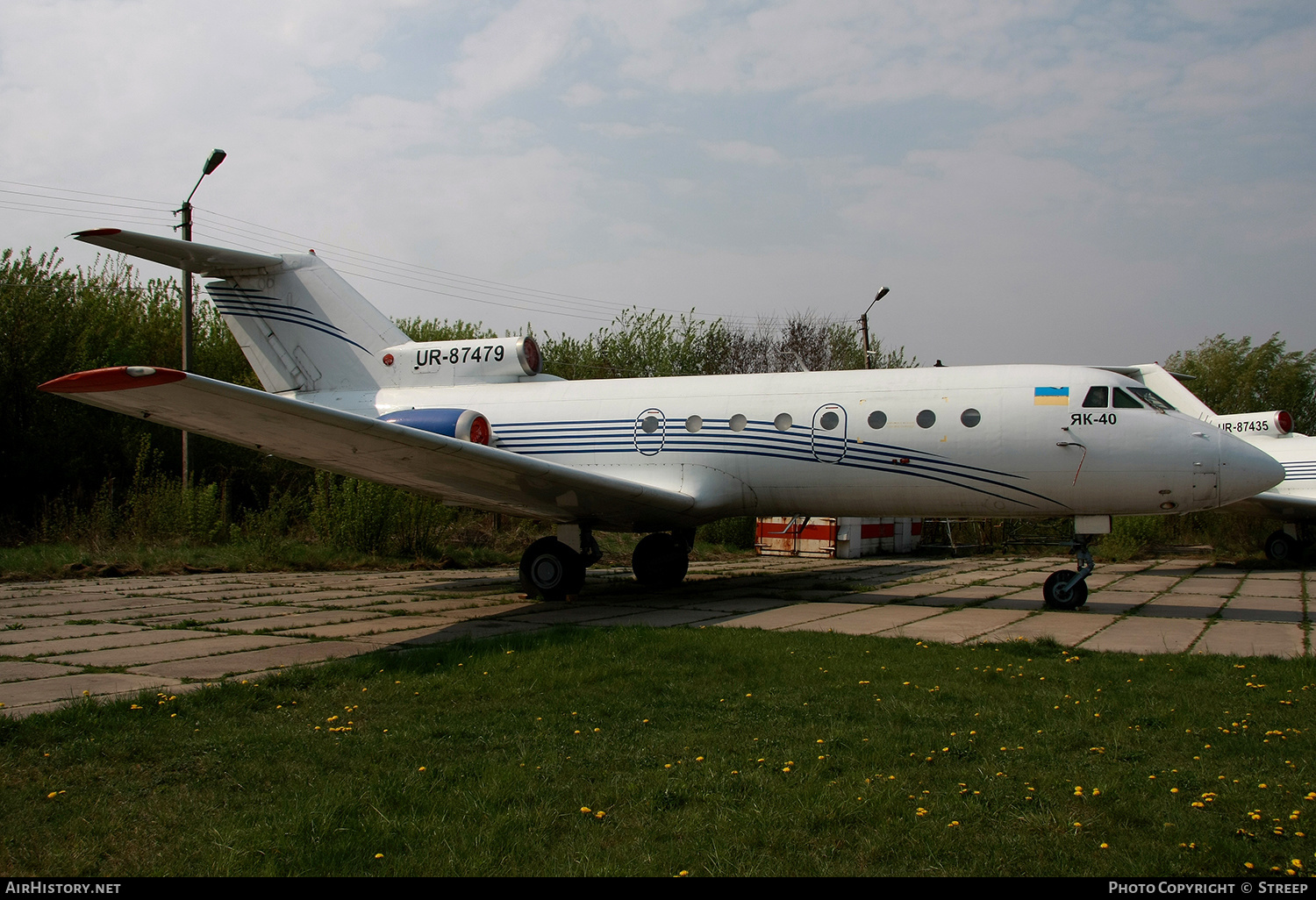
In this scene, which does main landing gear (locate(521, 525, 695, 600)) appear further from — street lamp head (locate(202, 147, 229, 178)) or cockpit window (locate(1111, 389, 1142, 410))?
street lamp head (locate(202, 147, 229, 178))

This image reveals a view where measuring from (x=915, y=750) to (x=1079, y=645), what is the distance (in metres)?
4.27

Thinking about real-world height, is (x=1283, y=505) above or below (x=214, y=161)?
below

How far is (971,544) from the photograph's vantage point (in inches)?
907

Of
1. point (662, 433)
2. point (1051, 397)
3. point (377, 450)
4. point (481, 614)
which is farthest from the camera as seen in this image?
point (662, 433)

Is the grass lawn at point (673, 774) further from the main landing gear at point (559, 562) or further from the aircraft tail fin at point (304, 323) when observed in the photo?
the aircraft tail fin at point (304, 323)

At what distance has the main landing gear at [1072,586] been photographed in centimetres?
1065

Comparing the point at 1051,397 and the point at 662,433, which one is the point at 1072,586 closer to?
the point at 1051,397

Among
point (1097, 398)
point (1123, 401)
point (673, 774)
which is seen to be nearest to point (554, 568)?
point (1097, 398)

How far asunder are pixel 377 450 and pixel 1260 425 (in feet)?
67.4

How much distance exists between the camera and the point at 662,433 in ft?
39.7

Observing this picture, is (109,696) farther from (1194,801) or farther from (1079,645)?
(1079,645)

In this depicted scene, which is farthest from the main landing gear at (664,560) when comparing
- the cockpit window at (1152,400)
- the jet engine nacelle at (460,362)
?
the cockpit window at (1152,400)

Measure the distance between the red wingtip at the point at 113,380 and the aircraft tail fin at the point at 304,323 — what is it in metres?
6.76
